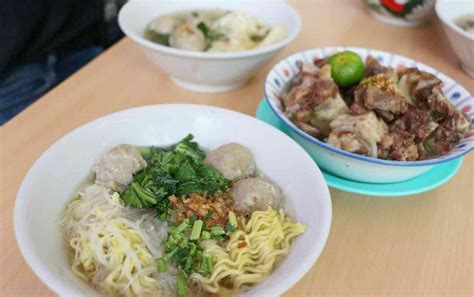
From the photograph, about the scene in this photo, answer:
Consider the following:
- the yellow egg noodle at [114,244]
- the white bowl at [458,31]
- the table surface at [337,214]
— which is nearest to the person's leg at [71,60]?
the table surface at [337,214]

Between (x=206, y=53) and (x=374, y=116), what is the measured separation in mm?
418

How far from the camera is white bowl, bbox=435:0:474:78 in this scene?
127cm

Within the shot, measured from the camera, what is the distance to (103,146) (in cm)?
84

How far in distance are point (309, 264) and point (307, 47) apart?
1.11 meters

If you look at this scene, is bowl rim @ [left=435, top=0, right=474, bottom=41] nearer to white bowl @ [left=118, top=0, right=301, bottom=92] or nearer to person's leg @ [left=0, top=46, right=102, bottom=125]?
white bowl @ [left=118, top=0, right=301, bottom=92]

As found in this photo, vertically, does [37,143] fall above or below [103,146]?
below

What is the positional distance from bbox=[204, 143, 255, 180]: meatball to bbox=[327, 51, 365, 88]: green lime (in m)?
0.36

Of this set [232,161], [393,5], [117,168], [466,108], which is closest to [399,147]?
[466,108]

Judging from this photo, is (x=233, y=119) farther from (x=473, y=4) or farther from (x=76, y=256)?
(x=473, y=4)

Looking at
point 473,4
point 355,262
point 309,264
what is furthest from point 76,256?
point 473,4

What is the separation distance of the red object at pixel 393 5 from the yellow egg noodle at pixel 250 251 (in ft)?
3.96

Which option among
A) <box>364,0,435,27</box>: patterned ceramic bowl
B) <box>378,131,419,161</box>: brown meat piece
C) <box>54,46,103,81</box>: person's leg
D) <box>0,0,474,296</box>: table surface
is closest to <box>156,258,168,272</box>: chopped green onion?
<box>0,0,474,296</box>: table surface

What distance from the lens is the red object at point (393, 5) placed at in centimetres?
164

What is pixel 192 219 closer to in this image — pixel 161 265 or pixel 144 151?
pixel 161 265
